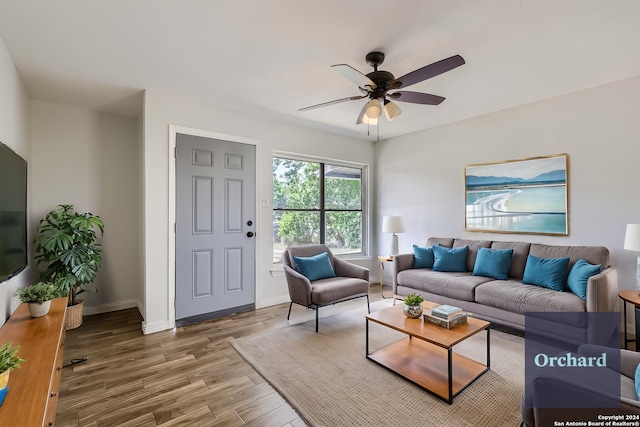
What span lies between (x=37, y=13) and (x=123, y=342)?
9.06 feet

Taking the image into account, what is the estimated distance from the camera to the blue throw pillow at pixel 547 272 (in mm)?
2883

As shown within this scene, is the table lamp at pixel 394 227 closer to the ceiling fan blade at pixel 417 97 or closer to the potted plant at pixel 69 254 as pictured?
the ceiling fan blade at pixel 417 97

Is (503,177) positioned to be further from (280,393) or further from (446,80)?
(280,393)

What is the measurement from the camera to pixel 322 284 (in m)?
3.36

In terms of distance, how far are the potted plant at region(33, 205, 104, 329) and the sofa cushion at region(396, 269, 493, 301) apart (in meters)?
3.65

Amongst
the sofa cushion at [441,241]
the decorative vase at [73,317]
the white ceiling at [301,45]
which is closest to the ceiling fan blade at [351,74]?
the white ceiling at [301,45]

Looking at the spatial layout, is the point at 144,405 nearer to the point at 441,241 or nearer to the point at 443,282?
the point at 443,282

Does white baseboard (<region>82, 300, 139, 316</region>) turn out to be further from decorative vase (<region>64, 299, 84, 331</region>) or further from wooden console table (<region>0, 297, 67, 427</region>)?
wooden console table (<region>0, 297, 67, 427</region>)

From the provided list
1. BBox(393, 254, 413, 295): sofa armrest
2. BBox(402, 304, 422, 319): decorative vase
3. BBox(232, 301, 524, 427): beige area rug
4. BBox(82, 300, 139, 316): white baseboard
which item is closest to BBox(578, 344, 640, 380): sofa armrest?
BBox(232, 301, 524, 427): beige area rug

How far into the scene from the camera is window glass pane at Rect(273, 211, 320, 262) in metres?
4.29

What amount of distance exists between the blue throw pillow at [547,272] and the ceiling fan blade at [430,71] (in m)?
2.31

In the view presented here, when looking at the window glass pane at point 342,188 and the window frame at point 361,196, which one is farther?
the window glass pane at point 342,188

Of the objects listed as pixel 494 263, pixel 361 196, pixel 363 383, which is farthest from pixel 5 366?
pixel 361 196

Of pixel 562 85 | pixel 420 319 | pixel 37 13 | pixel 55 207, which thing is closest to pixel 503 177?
pixel 562 85
